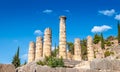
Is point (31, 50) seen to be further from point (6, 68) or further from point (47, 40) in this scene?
point (6, 68)

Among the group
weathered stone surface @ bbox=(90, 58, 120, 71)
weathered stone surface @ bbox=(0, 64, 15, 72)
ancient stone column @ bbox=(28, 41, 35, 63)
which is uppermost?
ancient stone column @ bbox=(28, 41, 35, 63)

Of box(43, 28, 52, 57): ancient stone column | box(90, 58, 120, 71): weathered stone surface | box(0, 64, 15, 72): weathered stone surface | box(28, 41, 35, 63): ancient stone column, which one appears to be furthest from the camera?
box(28, 41, 35, 63): ancient stone column

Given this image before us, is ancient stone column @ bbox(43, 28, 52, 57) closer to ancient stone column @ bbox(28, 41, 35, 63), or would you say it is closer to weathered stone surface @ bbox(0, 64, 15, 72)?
ancient stone column @ bbox(28, 41, 35, 63)

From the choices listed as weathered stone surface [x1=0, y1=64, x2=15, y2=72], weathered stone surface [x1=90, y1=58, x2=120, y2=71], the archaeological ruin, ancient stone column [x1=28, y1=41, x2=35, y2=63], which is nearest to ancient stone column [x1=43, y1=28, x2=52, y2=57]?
the archaeological ruin

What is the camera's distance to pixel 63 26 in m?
31.0

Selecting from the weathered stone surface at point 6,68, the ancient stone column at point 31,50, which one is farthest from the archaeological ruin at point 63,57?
the weathered stone surface at point 6,68

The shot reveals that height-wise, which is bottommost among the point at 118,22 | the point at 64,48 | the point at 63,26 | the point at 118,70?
the point at 118,70

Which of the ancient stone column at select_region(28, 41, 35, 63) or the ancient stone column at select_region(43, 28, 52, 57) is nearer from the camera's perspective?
the ancient stone column at select_region(43, 28, 52, 57)

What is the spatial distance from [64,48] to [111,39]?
38.5 metres

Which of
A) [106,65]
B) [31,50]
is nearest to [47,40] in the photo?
[31,50]

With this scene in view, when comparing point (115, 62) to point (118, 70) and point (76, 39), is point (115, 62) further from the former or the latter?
point (76, 39)

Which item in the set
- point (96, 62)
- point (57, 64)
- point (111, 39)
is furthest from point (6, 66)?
point (111, 39)

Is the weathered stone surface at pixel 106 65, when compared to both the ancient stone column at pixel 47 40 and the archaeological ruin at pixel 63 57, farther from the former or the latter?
the ancient stone column at pixel 47 40

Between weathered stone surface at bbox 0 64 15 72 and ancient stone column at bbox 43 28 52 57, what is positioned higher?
ancient stone column at bbox 43 28 52 57
